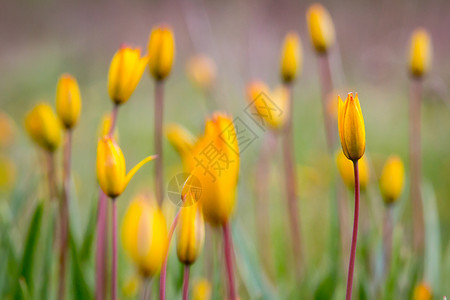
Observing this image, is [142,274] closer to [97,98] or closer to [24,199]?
[24,199]

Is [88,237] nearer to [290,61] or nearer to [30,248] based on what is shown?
[30,248]

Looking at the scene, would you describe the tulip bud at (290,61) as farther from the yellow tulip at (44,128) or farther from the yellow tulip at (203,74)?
the yellow tulip at (203,74)

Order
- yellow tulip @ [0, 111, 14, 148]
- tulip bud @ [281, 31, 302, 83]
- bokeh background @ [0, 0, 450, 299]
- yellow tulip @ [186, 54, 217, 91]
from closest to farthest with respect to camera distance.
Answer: tulip bud @ [281, 31, 302, 83] < bokeh background @ [0, 0, 450, 299] < yellow tulip @ [186, 54, 217, 91] < yellow tulip @ [0, 111, 14, 148]

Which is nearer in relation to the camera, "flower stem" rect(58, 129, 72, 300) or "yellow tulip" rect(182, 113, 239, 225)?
"yellow tulip" rect(182, 113, 239, 225)

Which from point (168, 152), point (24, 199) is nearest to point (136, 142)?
point (168, 152)

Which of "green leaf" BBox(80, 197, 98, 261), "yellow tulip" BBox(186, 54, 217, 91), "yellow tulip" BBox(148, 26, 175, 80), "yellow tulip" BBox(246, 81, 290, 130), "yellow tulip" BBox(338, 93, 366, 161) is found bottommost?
"green leaf" BBox(80, 197, 98, 261)

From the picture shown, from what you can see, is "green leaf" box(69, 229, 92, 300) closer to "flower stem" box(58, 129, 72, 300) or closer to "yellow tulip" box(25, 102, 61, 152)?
"flower stem" box(58, 129, 72, 300)

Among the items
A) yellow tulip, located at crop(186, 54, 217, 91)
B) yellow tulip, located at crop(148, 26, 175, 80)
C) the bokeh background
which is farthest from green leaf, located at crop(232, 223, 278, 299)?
Answer: yellow tulip, located at crop(186, 54, 217, 91)
